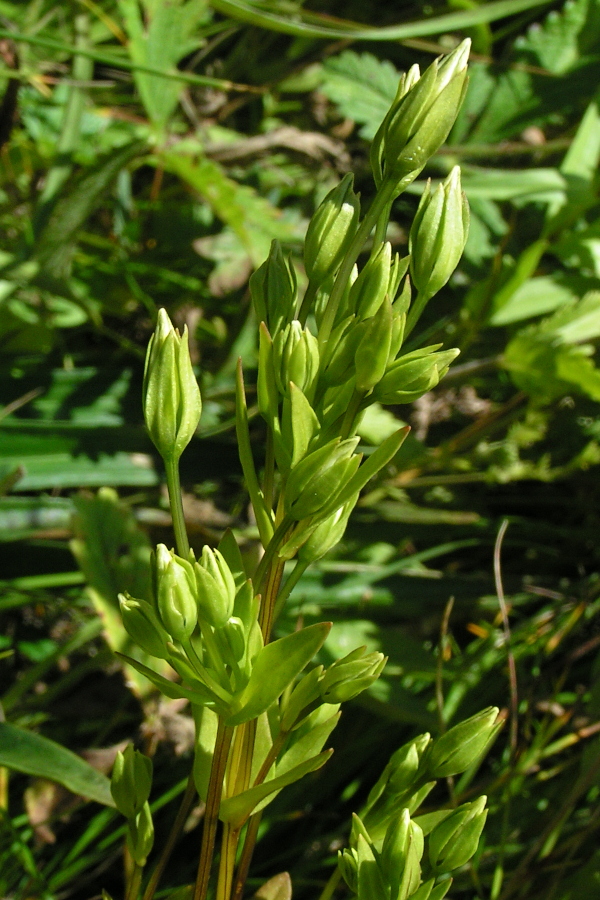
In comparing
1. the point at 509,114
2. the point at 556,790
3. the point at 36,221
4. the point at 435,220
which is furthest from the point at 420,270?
the point at 509,114

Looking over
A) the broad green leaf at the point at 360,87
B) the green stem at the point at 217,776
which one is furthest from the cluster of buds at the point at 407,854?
the broad green leaf at the point at 360,87

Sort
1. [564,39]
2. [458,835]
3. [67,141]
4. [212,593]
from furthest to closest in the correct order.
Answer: [564,39], [67,141], [458,835], [212,593]

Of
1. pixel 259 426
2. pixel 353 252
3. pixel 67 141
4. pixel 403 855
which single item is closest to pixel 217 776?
pixel 403 855

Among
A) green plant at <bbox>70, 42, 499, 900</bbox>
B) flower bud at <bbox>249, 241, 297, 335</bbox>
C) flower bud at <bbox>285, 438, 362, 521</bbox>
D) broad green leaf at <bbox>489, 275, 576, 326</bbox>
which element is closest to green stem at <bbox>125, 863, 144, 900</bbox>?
green plant at <bbox>70, 42, 499, 900</bbox>

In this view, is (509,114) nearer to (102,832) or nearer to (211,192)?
(211,192)

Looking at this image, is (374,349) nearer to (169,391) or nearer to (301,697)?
(169,391)

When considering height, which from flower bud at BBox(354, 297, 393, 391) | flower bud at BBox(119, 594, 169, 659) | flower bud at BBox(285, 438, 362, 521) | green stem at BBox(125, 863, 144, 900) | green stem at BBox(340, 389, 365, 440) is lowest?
green stem at BBox(125, 863, 144, 900)

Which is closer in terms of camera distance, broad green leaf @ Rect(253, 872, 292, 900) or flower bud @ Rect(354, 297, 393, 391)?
flower bud @ Rect(354, 297, 393, 391)

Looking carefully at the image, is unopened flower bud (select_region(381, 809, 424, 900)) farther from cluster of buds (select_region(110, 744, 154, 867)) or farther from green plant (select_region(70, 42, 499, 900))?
cluster of buds (select_region(110, 744, 154, 867))
